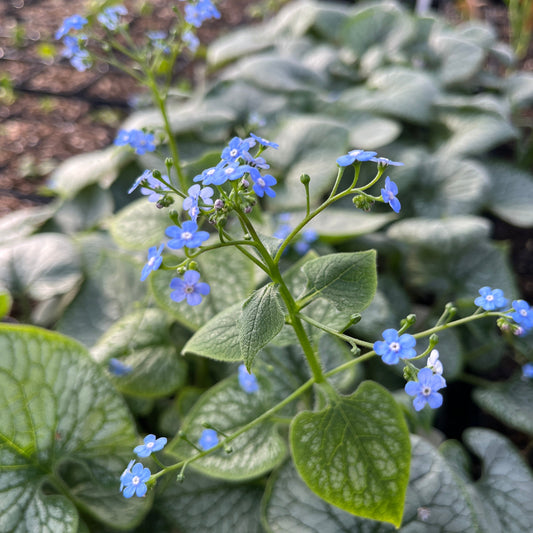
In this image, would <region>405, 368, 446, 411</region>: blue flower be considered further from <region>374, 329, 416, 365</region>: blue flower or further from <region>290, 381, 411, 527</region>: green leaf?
<region>290, 381, 411, 527</region>: green leaf

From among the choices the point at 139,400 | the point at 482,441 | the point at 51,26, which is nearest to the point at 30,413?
the point at 139,400

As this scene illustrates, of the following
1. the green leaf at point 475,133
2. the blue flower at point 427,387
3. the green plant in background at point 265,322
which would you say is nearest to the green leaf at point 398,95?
the green plant in background at point 265,322

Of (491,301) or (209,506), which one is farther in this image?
(209,506)

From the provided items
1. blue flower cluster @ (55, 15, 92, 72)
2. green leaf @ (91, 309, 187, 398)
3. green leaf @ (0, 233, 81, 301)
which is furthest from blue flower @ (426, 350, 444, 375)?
green leaf @ (0, 233, 81, 301)

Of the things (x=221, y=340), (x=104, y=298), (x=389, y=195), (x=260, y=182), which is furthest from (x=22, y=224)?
(x=389, y=195)

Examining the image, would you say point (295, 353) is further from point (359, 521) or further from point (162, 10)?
point (162, 10)

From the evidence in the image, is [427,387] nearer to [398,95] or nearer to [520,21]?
[398,95]

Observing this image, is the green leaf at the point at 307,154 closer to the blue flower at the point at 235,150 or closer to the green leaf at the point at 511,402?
the green leaf at the point at 511,402
